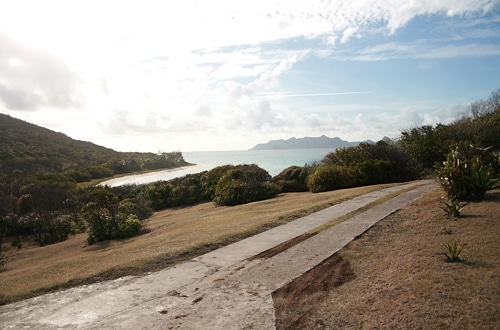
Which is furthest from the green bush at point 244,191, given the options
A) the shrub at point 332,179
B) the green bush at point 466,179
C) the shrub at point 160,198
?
the green bush at point 466,179

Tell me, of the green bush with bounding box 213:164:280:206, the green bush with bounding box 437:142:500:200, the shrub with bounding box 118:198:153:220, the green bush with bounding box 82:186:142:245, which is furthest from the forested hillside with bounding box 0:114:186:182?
the green bush with bounding box 437:142:500:200

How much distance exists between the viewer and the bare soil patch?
16.7 feet

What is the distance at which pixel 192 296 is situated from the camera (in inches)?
273

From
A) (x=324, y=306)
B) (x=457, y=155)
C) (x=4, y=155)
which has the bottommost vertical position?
(x=324, y=306)

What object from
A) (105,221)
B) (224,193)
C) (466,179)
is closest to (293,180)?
(224,193)

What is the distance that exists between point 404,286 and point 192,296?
342 cm

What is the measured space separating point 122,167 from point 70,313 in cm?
6771

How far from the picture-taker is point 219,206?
26.0 meters

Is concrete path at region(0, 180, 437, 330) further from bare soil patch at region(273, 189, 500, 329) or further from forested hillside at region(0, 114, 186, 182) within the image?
forested hillside at region(0, 114, 186, 182)

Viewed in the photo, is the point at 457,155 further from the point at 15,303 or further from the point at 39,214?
the point at 39,214

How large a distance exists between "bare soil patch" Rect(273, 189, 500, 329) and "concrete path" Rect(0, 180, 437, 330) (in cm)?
45

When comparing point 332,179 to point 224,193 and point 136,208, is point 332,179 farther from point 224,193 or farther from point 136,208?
point 136,208

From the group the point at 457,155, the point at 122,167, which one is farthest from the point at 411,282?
the point at 122,167

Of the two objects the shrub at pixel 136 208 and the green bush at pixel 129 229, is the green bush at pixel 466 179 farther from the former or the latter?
the shrub at pixel 136 208
